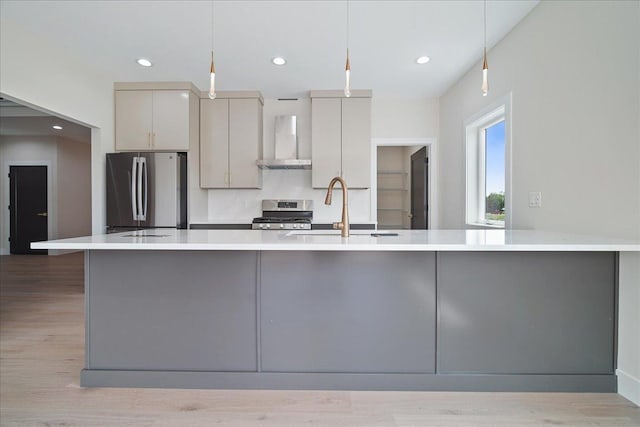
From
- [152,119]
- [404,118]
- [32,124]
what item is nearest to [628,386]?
[404,118]

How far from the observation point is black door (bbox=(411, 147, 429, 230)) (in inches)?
189

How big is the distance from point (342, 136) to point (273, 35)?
1.68 metres

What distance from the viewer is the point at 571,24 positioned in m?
2.16

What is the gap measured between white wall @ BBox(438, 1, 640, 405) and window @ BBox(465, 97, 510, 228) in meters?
0.42

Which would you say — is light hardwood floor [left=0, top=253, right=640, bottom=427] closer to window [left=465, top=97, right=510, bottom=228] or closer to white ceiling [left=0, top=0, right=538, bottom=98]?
window [left=465, top=97, right=510, bottom=228]

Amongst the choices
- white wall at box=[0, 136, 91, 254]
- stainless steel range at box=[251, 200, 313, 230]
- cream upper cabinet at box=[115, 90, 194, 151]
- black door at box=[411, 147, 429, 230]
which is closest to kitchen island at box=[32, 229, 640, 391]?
cream upper cabinet at box=[115, 90, 194, 151]

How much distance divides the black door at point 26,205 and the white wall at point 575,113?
8.81m

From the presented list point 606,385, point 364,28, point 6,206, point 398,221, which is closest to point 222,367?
point 606,385

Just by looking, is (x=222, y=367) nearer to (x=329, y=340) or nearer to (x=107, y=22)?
(x=329, y=340)

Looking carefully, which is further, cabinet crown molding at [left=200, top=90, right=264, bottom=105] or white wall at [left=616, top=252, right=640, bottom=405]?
cabinet crown molding at [left=200, top=90, right=264, bottom=105]

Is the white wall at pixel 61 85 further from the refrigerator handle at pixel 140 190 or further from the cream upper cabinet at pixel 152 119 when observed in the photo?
the refrigerator handle at pixel 140 190

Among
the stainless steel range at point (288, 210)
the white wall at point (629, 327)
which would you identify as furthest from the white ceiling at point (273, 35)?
the white wall at point (629, 327)

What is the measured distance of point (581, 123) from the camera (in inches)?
82.4

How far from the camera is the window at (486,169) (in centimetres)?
327
